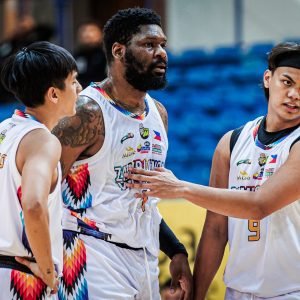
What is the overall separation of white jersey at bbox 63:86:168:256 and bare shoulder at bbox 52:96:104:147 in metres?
0.06

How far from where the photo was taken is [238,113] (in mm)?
10344

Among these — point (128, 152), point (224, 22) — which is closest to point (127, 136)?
point (128, 152)

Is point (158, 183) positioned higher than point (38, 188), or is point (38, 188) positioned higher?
point (38, 188)

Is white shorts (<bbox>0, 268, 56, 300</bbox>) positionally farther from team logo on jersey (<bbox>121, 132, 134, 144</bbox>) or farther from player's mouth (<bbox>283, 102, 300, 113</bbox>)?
player's mouth (<bbox>283, 102, 300, 113</bbox>)

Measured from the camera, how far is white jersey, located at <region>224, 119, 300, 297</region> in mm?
4395

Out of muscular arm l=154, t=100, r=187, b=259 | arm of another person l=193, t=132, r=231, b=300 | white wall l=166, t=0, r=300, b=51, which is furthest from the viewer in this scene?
white wall l=166, t=0, r=300, b=51

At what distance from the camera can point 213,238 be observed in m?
4.81

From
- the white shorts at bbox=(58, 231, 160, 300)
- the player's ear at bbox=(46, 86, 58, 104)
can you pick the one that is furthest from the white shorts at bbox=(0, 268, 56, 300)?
the player's ear at bbox=(46, 86, 58, 104)

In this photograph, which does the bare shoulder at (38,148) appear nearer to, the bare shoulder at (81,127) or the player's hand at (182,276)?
the bare shoulder at (81,127)

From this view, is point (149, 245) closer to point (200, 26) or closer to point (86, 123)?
point (86, 123)

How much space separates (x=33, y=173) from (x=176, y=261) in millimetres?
1621

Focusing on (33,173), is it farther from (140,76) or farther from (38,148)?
(140,76)

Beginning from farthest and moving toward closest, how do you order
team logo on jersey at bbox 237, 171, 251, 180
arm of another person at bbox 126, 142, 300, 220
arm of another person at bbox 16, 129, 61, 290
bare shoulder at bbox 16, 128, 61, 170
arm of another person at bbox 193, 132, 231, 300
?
arm of another person at bbox 193, 132, 231, 300, team logo on jersey at bbox 237, 171, 251, 180, arm of another person at bbox 126, 142, 300, 220, bare shoulder at bbox 16, 128, 61, 170, arm of another person at bbox 16, 129, 61, 290

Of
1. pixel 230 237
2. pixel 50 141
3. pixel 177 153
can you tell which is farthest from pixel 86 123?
pixel 177 153
